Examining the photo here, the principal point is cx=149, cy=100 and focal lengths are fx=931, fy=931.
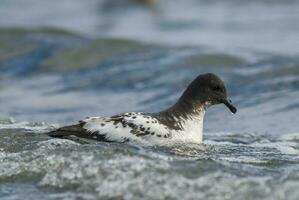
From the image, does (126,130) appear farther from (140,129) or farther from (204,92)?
(204,92)

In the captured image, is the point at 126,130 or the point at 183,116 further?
the point at 183,116

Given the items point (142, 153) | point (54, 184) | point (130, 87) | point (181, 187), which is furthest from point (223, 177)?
point (130, 87)

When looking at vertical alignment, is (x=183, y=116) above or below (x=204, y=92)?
below

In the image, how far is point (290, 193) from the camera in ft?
28.9

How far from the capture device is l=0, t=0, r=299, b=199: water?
940 cm

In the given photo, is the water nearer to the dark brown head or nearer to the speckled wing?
the speckled wing

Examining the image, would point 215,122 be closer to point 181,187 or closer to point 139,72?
point 139,72

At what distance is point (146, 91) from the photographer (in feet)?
61.4

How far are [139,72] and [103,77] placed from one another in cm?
79

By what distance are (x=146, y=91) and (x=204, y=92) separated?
22.7ft

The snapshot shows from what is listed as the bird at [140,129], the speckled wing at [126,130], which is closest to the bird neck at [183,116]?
the bird at [140,129]

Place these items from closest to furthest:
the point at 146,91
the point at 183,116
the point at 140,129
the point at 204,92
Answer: the point at 140,129
the point at 183,116
the point at 204,92
the point at 146,91

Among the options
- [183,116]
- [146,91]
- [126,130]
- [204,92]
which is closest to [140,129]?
[126,130]

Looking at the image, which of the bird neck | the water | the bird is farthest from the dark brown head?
the water
